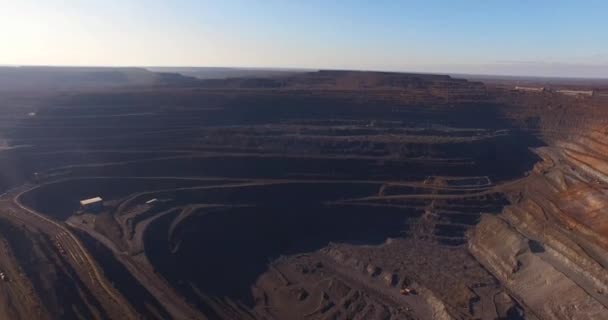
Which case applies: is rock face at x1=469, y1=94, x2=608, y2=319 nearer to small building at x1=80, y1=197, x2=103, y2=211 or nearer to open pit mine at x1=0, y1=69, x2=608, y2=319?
open pit mine at x1=0, y1=69, x2=608, y2=319

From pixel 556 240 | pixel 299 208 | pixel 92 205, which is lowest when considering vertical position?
pixel 299 208

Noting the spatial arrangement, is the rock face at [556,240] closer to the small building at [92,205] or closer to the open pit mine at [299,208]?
the open pit mine at [299,208]

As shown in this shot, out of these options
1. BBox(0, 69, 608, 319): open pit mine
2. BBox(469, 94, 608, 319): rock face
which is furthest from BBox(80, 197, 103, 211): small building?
BBox(469, 94, 608, 319): rock face

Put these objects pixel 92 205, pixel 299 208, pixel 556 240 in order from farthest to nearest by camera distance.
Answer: pixel 299 208 → pixel 92 205 → pixel 556 240

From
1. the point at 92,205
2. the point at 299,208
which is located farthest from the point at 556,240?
the point at 92,205

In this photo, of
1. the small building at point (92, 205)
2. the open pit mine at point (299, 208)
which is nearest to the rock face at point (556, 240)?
the open pit mine at point (299, 208)

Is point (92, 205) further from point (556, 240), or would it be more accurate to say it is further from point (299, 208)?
point (556, 240)

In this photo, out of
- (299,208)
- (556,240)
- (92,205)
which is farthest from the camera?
(299,208)
